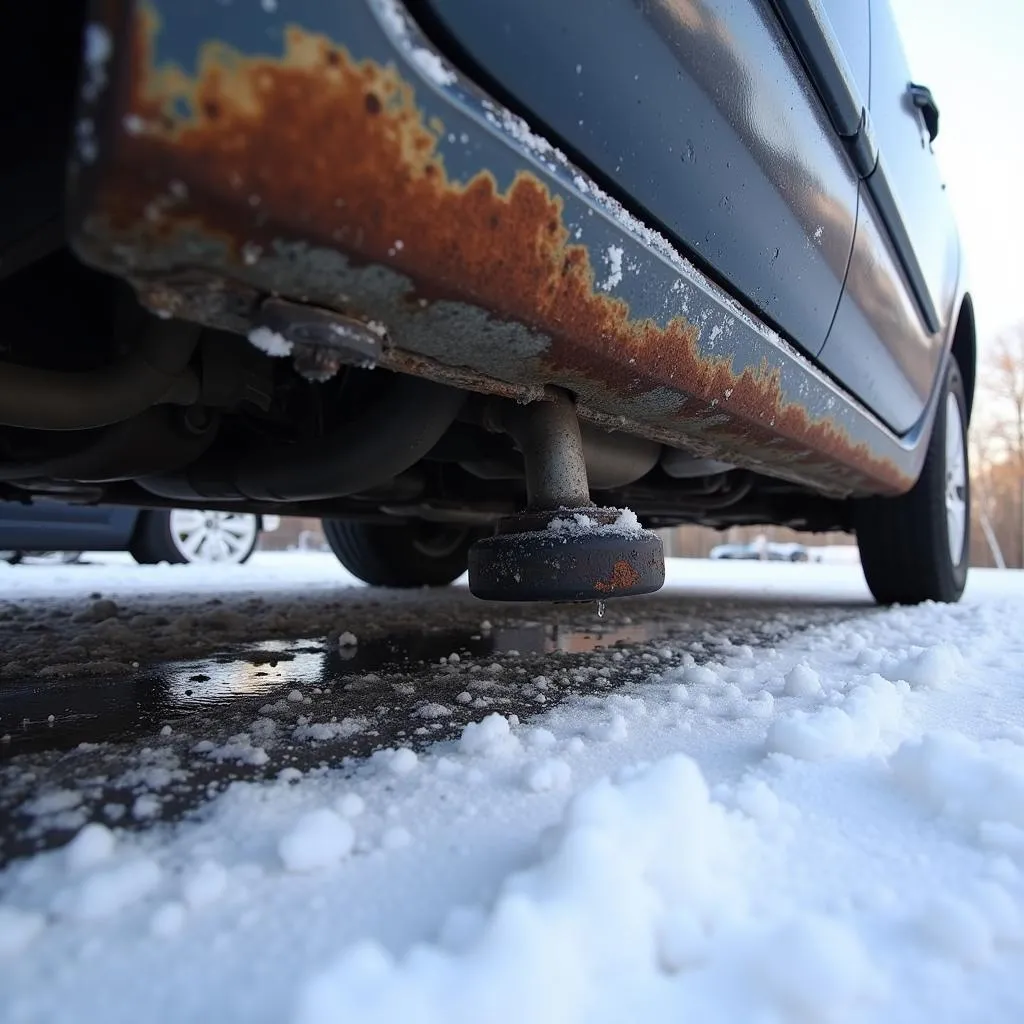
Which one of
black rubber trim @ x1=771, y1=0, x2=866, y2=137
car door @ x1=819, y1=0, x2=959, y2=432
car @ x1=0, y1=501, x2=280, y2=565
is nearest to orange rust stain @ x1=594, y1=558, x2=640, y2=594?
car door @ x1=819, y1=0, x2=959, y2=432

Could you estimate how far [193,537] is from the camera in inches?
199

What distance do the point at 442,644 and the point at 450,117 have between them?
47.1 inches

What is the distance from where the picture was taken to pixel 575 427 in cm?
100

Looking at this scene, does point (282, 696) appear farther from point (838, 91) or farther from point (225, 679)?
point (838, 91)

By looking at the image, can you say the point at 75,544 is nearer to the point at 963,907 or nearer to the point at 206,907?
the point at 206,907

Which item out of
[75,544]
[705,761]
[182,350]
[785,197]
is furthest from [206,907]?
[75,544]

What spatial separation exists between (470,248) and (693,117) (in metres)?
0.39

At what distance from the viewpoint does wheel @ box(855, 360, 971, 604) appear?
7.11ft

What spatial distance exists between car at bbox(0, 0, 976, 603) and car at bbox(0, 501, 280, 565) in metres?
2.84

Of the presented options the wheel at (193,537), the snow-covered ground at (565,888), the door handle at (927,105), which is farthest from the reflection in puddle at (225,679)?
the wheel at (193,537)

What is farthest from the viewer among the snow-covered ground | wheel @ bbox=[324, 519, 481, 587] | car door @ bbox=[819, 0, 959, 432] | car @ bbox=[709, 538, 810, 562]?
car @ bbox=[709, 538, 810, 562]

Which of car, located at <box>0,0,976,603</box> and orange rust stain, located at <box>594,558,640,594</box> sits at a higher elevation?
car, located at <box>0,0,976,603</box>

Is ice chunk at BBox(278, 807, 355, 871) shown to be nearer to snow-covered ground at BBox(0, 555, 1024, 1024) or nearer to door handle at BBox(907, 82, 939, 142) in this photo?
snow-covered ground at BBox(0, 555, 1024, 1024)

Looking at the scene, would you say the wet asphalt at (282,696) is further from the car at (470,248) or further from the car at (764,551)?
the car at (764,551)
